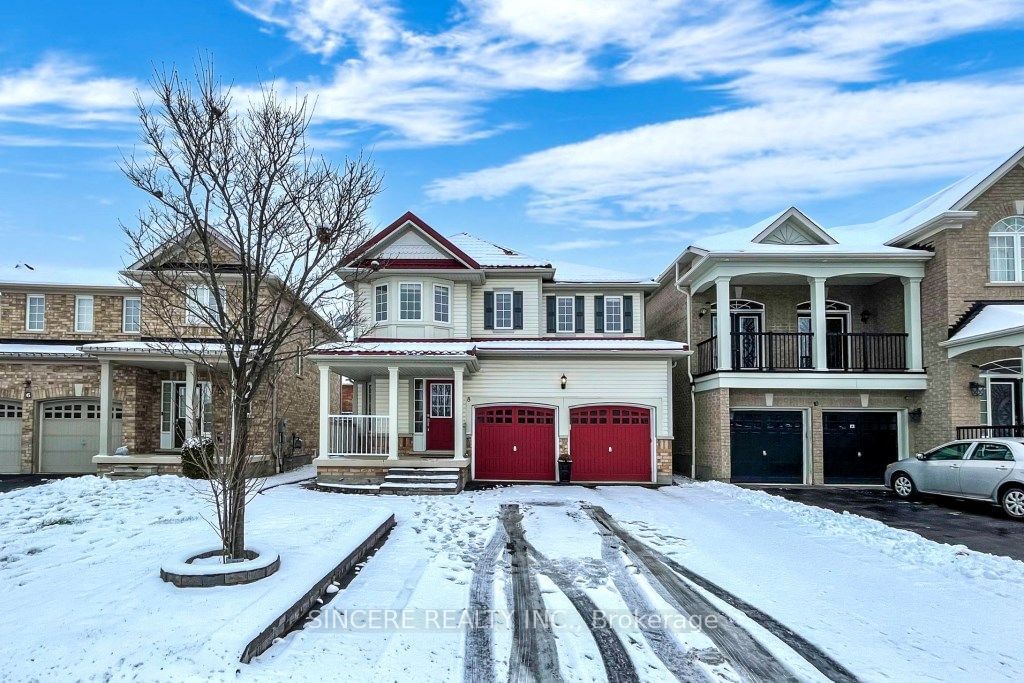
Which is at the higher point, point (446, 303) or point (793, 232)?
point (793, 232)

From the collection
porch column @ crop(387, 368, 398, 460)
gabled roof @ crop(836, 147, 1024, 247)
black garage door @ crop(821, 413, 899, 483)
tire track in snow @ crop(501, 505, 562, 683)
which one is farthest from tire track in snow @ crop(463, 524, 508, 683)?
gabled roof @ crop(836, 147, 1024, 247)

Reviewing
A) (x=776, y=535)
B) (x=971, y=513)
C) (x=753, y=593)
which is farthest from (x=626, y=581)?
(x=971, y=513)

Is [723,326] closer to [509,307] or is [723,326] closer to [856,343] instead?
[856,343]

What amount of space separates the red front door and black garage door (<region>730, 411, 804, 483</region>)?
304 inches

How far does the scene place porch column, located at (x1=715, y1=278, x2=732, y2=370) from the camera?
1545 centimetres

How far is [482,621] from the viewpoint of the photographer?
17.8ft

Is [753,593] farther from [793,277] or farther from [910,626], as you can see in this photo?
[793,277]

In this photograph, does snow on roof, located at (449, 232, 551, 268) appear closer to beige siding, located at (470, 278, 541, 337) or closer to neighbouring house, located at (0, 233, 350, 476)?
beige siding, located at (470, 278, 541, 337)

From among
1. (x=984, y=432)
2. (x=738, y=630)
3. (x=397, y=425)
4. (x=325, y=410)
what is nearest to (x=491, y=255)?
(x=397, y=425)

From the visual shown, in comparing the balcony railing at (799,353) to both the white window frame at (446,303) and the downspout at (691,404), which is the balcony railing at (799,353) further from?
the white window frame at (446,303)

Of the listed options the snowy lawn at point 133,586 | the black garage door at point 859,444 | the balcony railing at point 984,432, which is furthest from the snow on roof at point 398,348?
the balcony railing at point 984,432

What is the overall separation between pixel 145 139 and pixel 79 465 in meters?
15.1

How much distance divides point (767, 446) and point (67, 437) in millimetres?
20306

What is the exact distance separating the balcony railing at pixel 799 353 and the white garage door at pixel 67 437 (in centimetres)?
1811
